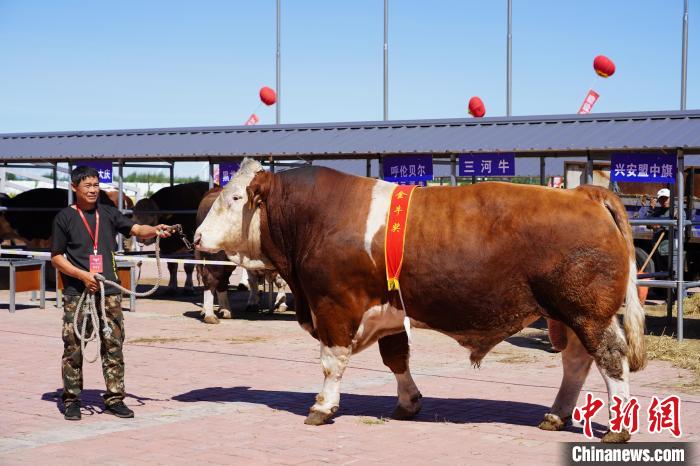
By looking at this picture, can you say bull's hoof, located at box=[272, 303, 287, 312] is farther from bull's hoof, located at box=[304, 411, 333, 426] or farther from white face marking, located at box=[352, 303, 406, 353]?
bull's hoof, located at box=[304, 411, 333, 426]

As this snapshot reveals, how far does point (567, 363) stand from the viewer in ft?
26.5

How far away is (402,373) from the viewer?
8523mm

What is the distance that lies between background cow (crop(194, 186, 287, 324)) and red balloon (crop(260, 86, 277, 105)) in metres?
17.4

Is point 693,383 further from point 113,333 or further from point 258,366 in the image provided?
point 113,333

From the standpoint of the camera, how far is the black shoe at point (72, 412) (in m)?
8.31

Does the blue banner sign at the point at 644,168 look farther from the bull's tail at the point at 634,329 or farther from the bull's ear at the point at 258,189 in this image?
the bull's ear at the point at 258,189

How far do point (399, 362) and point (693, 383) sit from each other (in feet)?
11.8

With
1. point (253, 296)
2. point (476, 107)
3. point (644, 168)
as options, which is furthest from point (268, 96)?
point (644, 168)

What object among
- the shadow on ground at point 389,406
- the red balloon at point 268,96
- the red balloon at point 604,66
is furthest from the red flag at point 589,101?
the shadow on ground at point 389,406

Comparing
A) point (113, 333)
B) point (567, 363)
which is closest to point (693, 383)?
point (567, 363)

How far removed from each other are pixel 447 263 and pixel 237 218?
192 centimetres

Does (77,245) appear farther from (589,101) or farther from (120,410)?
(589,101)

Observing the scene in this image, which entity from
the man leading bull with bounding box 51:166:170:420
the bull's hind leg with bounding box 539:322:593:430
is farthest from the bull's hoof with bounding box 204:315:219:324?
the bull's hind leg with bounding box 539:322:593:430

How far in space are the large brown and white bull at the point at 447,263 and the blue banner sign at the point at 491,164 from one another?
7773mm
